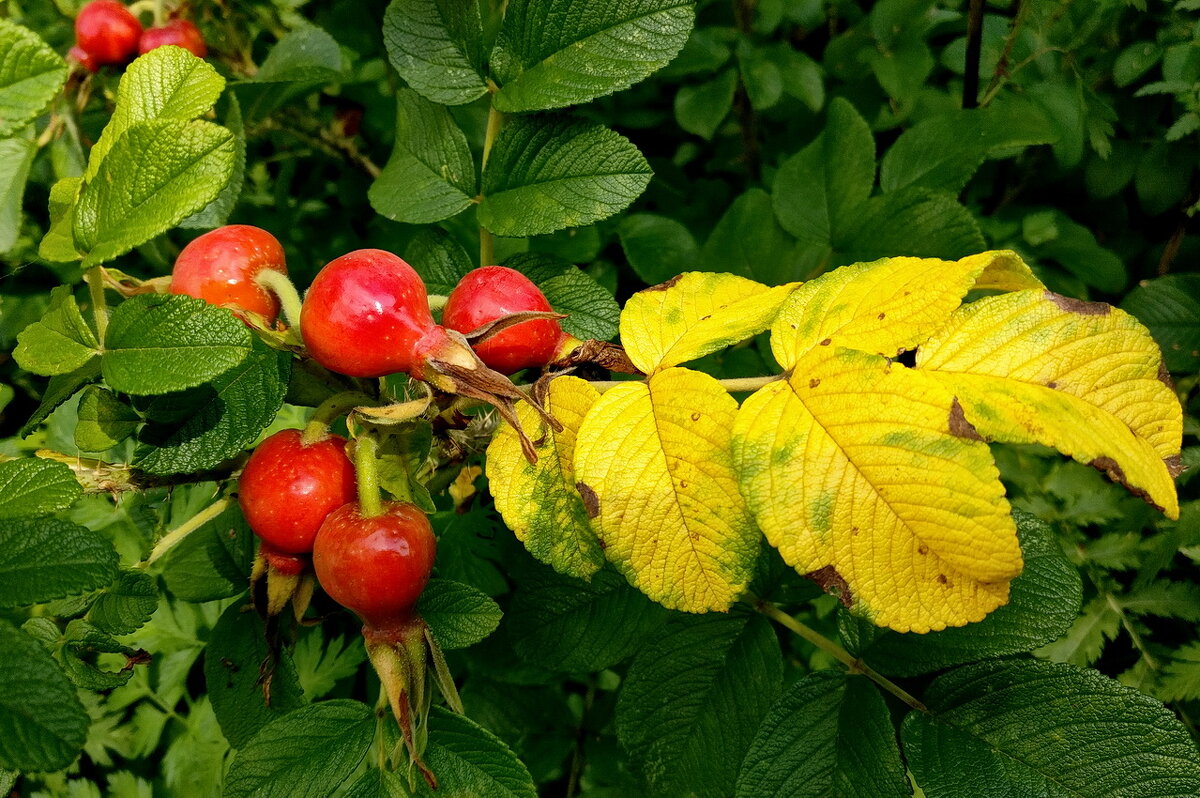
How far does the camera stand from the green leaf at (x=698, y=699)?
136cm

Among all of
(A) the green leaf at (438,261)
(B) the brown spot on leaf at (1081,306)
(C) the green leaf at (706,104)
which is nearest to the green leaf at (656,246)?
(C) the green leaf at (706,104)

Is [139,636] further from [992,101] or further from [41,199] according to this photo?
[992,101]

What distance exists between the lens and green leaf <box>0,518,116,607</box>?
89 cm

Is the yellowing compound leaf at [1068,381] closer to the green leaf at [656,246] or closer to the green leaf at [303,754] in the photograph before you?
the green leaf at [303,754]

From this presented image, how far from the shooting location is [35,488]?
0.99m

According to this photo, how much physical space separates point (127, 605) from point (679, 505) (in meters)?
0.78

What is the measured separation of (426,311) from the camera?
1.07 meters

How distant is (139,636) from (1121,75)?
281cm

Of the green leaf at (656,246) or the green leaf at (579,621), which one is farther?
the green leaf at (656,246)

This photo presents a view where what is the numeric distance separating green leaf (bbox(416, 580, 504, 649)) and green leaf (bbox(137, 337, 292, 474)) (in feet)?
1.13

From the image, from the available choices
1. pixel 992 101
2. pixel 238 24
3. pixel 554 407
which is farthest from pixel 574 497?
pixel 238 24

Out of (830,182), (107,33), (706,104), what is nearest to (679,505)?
(830,182)

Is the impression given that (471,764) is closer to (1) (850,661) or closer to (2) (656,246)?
(1) (850,661)

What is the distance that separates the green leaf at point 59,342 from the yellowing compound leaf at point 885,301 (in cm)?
90
